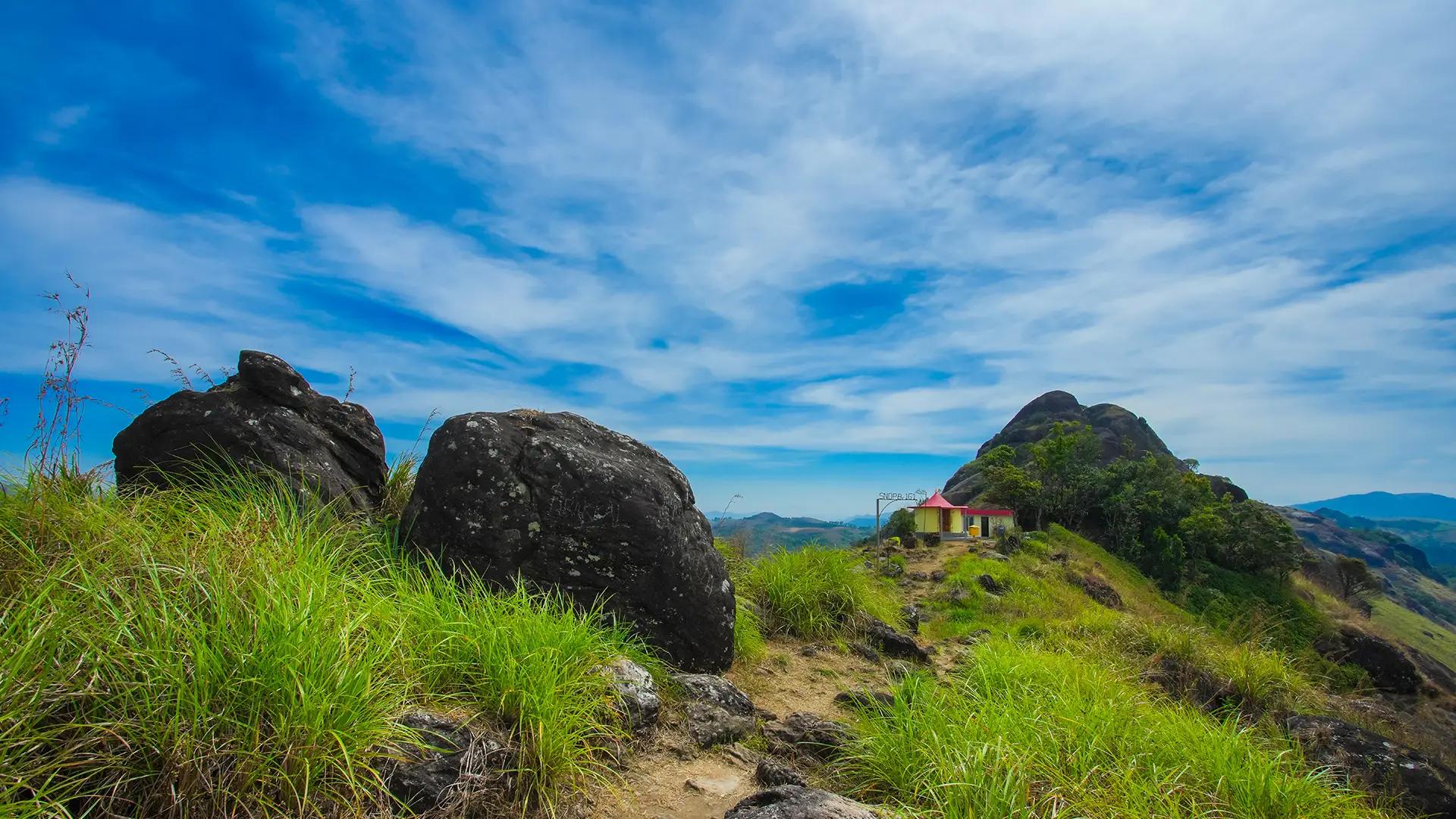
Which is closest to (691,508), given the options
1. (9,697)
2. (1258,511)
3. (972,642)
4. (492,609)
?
(492,609)

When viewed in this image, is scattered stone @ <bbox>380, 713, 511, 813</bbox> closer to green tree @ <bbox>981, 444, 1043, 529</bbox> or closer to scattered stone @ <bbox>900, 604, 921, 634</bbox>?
scattered stone @ <bbox>900, 604, 921, 634</bbox>

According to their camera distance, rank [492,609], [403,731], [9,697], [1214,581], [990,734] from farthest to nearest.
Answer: [1214,581] → [492,609] → [990,734] → [403,731] → [9,697]

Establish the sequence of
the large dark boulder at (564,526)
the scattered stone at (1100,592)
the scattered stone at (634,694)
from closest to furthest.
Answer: the scattered stone at (634,694), the large dark boulder at (564,526), the scattered stone at (1100,592)

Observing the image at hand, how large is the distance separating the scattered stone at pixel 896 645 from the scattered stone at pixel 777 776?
5434 millimetres

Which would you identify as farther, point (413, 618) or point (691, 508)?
point (691, 508)

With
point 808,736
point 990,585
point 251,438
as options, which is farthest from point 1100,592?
point 251,438

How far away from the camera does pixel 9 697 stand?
3.07m

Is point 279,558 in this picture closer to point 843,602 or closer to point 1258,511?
point 843,602

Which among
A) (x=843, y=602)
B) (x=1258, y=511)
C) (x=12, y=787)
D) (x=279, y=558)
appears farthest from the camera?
(x=1258, y=511)

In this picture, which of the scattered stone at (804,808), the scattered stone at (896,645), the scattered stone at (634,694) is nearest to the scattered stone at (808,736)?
the scattered stone at (634,694)

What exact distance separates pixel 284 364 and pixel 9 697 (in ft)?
18.1

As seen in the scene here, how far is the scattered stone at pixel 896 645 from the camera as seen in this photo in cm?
1038

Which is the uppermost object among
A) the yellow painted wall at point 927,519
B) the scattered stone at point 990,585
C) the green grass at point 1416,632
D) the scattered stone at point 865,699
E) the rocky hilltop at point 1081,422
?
the rocky hilltop at point 1081,422

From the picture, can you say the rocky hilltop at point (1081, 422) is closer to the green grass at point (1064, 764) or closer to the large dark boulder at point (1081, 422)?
the large dark boulder at point (1081, 422)
